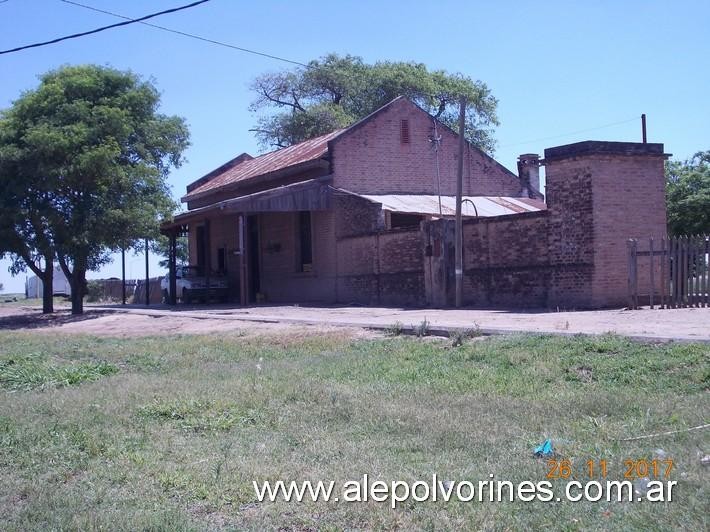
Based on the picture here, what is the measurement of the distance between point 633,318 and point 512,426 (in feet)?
30.6

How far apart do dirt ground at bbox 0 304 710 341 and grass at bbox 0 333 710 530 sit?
1931mm

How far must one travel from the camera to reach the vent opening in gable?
3083 centimetres

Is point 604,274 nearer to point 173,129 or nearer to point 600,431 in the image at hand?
point 600,431

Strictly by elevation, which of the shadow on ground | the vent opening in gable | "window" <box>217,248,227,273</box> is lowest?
the shadow on ground

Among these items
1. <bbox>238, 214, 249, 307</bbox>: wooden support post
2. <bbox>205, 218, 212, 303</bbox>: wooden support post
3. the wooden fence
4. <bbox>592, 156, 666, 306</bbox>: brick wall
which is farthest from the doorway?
the wooden fence

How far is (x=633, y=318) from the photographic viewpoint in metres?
15.7

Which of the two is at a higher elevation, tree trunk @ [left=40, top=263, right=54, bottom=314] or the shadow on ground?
tree trunk @ [left=40, top=263, right=54, bottom=314]

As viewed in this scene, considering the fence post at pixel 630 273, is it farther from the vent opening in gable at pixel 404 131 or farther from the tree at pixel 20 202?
the tree at pixel 20 202

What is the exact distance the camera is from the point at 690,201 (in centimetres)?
3203

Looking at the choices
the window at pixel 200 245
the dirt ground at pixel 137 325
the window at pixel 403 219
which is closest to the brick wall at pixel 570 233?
the dirt ground at pixel 137 325

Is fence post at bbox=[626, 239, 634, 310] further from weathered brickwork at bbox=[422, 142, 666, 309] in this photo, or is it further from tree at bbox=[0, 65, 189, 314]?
tree at bbox=[0, 65, 189, 314]

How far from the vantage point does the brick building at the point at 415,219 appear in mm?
19297

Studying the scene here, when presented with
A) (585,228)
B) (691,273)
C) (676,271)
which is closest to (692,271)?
(691,273)

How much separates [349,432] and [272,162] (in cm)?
2799
